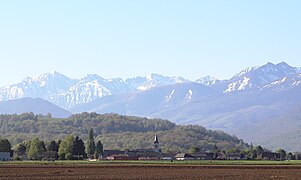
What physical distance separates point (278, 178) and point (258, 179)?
9.71 feet

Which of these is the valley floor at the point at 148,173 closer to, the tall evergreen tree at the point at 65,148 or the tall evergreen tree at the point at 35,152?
the tall evergreen tree at the point at 65,148

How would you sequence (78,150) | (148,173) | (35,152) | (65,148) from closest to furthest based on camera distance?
(148,173) → (65,148) → (78,150) → (35,152)

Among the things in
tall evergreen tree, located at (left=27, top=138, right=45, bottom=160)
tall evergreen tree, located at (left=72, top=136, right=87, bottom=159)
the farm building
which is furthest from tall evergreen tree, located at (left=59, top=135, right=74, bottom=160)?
the farm building

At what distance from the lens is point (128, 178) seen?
74688 millimetres

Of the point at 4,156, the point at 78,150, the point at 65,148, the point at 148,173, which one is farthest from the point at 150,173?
the point at 78,150

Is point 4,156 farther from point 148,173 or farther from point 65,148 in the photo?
point 148,173

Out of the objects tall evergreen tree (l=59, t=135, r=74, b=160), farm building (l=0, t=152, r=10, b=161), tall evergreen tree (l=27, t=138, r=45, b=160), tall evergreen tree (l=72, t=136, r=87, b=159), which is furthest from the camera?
tall evergreen tree (l=27, t=138, r=45, b=160)

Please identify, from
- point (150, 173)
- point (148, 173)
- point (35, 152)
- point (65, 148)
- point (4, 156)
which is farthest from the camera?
point (35, 152)

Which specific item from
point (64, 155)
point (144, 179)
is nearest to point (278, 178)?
point (144, 179)

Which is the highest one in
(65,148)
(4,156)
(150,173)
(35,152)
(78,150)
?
(65,148)

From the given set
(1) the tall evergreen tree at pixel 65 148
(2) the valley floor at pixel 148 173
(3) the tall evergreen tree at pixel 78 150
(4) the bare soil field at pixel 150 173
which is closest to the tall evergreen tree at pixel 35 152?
(1) the tall evergreen tree at pixel 65 148

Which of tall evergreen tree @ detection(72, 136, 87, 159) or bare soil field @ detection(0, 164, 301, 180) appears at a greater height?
tall evergreen tree @ detection(72, 136, 87, 159)

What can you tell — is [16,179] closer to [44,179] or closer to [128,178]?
[44,179]

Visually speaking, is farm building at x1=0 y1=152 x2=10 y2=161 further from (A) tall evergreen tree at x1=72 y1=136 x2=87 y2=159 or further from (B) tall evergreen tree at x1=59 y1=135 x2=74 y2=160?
(A) tall evergreen tree at x1=72 y1=136 x2=87 y2=159
